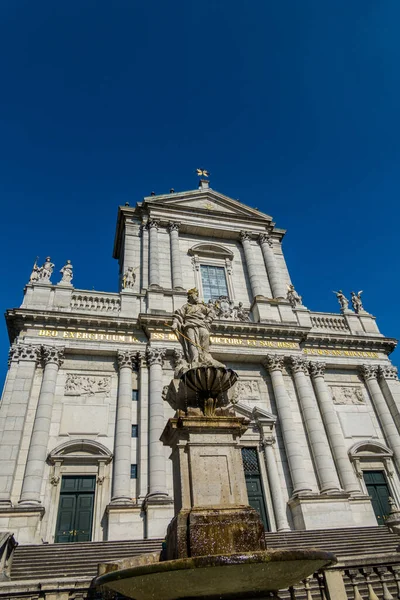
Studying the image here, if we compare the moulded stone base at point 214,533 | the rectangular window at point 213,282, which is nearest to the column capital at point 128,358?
the rectangular window at point 213,282

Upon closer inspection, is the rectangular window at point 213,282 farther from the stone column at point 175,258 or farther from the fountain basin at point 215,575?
the fountain basin at point 215,575

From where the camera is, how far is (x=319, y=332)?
912 inches

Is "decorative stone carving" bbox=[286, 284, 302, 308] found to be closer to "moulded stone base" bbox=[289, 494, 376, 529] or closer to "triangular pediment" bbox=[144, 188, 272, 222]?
"triangular pediment" bbox=[144, 188, 272, 222]

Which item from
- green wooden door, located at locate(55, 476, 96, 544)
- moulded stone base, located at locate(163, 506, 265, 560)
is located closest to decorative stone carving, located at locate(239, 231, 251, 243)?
green wooden door, located at locate(55, 476, 96, 544)

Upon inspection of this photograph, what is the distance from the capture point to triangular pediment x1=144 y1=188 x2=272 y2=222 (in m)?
27.0

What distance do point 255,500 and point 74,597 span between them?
13102 millimetres

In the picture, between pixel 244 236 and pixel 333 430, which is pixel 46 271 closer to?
pixel 244 236

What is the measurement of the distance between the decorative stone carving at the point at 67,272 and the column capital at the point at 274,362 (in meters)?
11.3

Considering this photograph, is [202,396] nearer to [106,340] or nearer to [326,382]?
[106,340]

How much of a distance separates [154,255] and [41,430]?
1147 centimetres

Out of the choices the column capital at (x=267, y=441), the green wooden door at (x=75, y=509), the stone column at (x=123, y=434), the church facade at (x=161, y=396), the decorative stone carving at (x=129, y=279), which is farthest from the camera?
the decorative stone carving at (x=129, y=279)

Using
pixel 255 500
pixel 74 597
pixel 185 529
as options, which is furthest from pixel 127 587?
pixel 255 500

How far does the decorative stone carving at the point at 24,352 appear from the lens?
1797cm

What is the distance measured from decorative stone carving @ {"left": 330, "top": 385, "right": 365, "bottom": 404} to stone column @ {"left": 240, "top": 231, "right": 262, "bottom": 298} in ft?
22.3
